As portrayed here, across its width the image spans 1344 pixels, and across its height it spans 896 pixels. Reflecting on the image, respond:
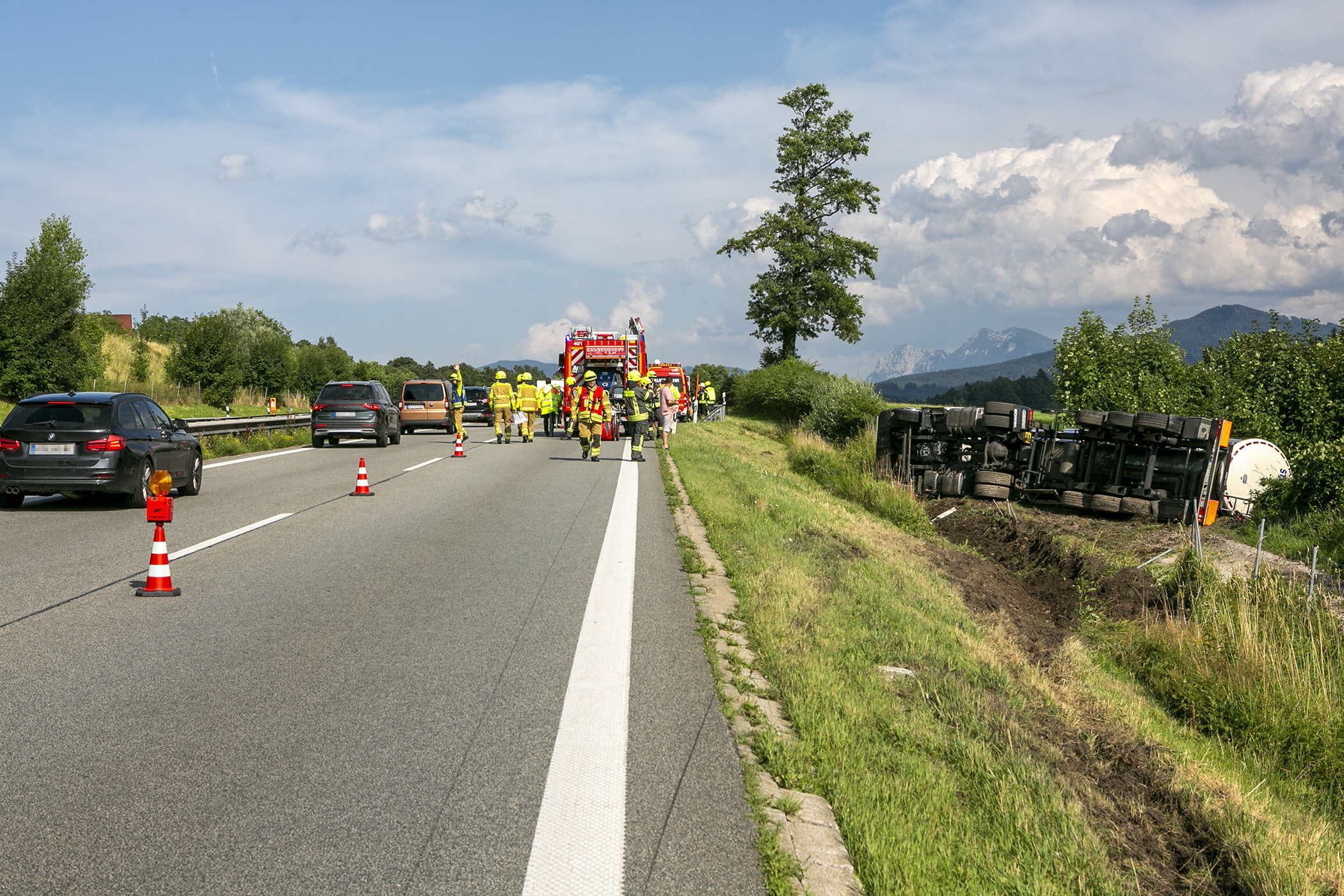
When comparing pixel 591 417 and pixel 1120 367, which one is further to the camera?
pixel 1120 367

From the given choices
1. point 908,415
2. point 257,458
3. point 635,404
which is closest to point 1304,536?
point 908,415

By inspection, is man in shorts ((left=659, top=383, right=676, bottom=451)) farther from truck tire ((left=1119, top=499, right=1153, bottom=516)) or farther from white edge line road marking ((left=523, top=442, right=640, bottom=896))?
white edge line road marking ((left=523, top=442, right=640, bottom=896))

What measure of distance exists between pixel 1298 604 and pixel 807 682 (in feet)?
20.7

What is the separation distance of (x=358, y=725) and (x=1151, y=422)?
13.5m

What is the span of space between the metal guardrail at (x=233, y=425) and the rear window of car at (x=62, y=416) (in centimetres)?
749

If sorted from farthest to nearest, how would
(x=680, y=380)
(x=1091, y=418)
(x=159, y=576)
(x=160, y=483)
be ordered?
(x=680, y=380) → (x=1091, y=418) → (x=160, y=483) → (x=159, y=576)

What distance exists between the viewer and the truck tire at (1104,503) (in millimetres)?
15414

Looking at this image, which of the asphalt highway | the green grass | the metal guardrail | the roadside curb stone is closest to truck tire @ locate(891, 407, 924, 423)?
the green grass

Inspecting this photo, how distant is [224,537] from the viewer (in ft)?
34.2

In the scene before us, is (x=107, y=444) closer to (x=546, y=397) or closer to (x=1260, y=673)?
(x=1260, y=673)

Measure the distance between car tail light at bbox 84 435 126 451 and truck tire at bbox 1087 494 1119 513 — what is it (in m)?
13.6

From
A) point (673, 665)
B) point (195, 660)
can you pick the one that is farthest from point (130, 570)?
point (673, 665)

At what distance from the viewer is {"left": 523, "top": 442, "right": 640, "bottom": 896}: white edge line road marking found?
3.37 meters

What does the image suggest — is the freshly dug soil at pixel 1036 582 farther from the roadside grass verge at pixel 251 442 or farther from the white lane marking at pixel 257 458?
the roadside grass verge at pixel 251 442
